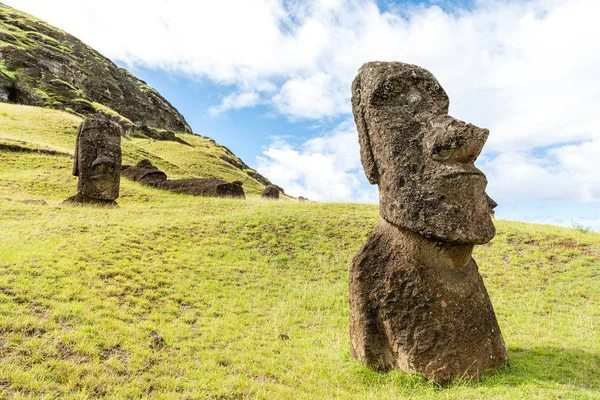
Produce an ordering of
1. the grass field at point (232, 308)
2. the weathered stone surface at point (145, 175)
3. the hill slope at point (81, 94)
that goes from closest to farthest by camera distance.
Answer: the grass field at point (232, 308) → the weathered stone surface at point (145, 175) → the hill slope at point (81, 94)

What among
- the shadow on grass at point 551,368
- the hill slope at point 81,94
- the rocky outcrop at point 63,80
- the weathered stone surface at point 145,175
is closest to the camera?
the shadow on grass at point 551,368

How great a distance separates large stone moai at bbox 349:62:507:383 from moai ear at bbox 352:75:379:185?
33mm

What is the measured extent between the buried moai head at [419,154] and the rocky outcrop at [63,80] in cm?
5760

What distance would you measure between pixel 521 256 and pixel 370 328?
8.87 metres

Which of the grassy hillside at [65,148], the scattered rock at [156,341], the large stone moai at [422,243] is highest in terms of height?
the grassy hillside at [65,148]

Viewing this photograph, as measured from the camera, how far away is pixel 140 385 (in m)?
5.02

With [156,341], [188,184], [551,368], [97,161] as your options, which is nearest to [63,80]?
[188,184]

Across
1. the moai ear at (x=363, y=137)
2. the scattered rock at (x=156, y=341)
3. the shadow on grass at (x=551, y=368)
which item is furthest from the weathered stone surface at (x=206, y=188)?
the shadow on grass at (x=551, y=368)

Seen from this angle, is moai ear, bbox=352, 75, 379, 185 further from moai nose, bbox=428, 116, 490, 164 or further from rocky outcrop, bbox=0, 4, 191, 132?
rocky outcrop, bbox=0, 4, 191, 132

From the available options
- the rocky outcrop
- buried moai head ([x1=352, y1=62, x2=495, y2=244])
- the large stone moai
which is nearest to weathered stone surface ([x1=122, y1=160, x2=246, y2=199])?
buried moai head ([x1=352, y1=62, x2=495, y2=244])

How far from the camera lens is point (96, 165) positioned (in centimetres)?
1847

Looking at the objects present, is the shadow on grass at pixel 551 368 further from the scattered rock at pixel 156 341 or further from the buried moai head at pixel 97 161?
the buried moai head at pixel 97 161

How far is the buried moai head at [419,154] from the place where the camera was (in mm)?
5227

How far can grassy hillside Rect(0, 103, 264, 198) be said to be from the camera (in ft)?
87.1
